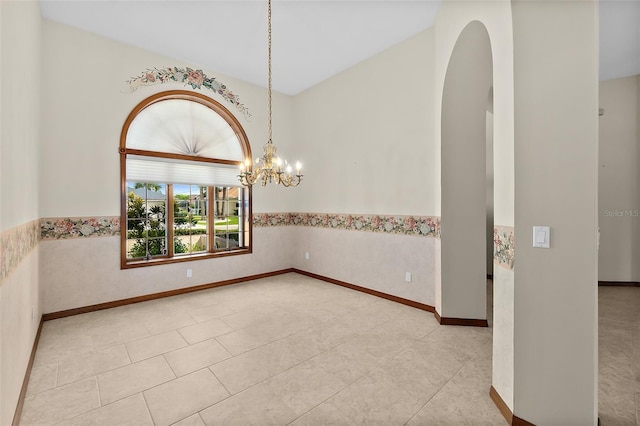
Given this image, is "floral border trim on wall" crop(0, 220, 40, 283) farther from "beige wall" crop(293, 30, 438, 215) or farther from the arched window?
"beige wall" crop(293, 30, 438, 215)

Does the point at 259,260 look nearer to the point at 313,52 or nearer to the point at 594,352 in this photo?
the point at 313,52

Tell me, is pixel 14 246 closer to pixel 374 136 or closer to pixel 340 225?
pixel 340 225

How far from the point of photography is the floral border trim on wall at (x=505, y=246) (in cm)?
173

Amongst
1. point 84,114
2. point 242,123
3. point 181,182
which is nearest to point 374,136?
point 242,123

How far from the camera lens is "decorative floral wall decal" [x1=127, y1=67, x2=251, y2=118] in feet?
12.8

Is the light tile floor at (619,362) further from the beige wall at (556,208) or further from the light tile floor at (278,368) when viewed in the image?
the beige wall at (556,208)

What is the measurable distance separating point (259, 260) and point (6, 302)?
354 centimetres

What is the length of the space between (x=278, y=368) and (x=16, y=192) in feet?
7.31

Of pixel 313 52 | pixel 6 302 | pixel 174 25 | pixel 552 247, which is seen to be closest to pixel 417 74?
pixel 313 52

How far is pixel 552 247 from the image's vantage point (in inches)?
62.9

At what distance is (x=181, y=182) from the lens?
4.29 metres

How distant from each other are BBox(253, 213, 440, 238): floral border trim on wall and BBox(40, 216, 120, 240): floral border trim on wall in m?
2.05

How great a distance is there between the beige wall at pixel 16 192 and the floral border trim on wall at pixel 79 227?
717 millimetres

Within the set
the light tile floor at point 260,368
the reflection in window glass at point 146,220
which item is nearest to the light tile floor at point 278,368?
the light tile floor at point 260,368
